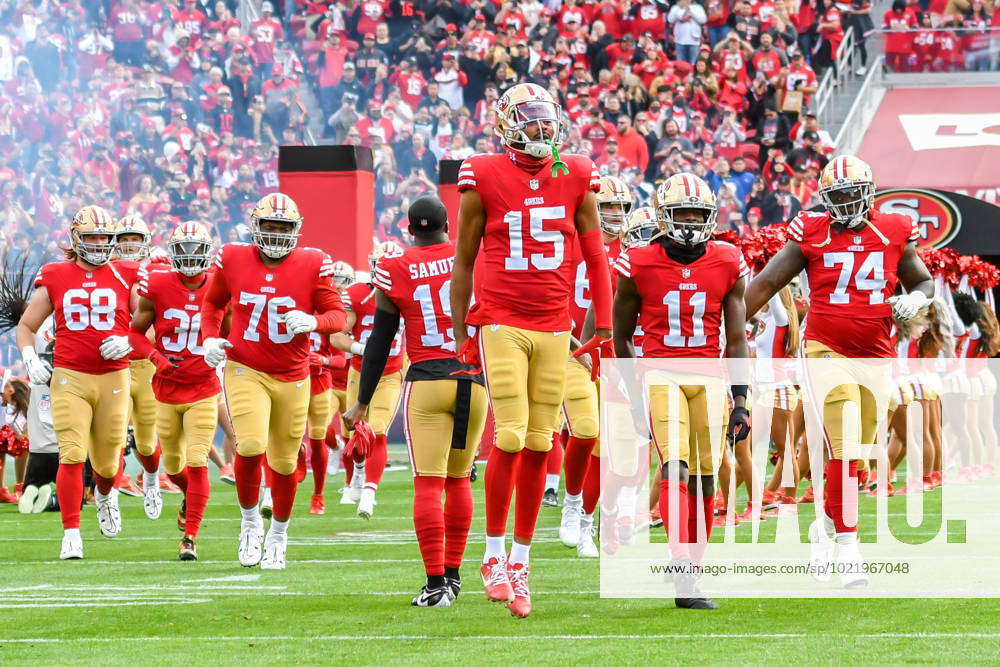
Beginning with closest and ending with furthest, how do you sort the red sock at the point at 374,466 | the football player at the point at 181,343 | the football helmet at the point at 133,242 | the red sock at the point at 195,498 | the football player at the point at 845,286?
the football player at the point at 845,286
the red sock at the point at 195,498
the football player at the point at 181,343
the football helmet at the point at 133,242
the red sock at the point at 374,466

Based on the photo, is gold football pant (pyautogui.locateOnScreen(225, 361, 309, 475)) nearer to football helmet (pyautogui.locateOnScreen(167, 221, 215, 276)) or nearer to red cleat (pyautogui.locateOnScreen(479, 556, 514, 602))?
football helmet (pyautogui.locateOnScreen(167, 221, 215, 276))

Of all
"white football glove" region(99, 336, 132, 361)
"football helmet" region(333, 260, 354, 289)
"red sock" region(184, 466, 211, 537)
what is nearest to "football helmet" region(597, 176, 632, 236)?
"red sock" region(184, 466, 211, 537)

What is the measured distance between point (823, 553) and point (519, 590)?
1706mm

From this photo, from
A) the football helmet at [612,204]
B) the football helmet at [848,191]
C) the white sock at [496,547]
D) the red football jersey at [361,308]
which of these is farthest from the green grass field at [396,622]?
the red football jersey at [361,308]

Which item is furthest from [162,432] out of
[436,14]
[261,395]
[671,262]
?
[436,14]

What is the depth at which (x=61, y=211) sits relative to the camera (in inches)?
910

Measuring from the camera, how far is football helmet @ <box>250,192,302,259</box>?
8477 mm

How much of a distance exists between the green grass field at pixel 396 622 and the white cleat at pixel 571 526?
0.09 meters

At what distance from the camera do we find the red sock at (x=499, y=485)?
658 centimetres

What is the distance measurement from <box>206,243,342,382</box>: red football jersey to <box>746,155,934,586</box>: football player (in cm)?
227

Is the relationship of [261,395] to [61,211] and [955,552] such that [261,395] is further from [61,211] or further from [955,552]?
[61,211]

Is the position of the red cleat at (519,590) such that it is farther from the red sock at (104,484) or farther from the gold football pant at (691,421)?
the red sock at (104,484)

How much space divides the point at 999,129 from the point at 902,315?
544 inches

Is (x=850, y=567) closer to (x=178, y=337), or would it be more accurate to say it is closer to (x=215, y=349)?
(x=215, y=349)
